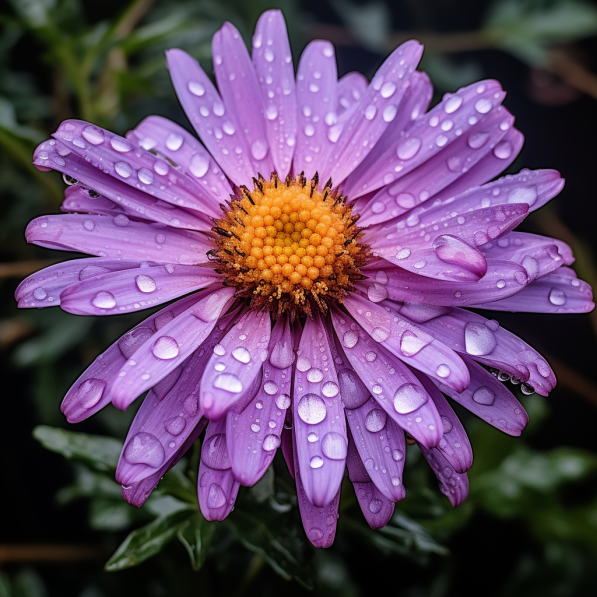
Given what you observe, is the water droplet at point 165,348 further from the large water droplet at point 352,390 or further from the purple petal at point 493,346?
the purple petal at point 493,346

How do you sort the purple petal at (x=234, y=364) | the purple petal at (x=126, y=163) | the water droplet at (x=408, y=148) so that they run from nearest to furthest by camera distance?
the purple petal at (x=234, y=364), the purple petal at (x=126, y=163), the water droplet at (x=408, y=148)

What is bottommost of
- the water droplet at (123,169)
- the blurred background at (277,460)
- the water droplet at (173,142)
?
the blurred background at (277,460)

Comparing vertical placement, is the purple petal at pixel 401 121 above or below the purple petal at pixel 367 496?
above

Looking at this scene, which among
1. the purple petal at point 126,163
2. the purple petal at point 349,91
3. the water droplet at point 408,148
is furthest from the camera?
the purple petal at point 349,91

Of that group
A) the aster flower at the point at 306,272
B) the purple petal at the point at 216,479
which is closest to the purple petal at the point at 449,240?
the aster flower at the point at 306,272

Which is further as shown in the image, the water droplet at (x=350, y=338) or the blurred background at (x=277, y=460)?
the blurred background at (x=277, y=460)

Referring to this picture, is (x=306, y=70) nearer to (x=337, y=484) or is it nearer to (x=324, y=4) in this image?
(x=337, y=484)

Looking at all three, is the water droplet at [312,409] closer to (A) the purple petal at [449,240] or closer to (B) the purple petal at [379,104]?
(A) the purple petal at [449,240]

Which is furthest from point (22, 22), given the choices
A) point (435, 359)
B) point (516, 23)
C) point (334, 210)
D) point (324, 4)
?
point (516, 23)
